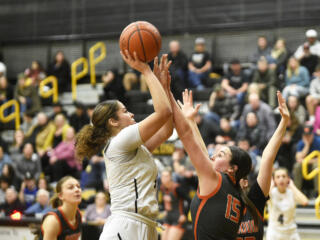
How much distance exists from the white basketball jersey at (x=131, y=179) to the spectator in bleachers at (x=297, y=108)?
21.3 feet

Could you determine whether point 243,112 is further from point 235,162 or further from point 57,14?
point 57,14

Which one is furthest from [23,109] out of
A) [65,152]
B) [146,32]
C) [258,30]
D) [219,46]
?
[146,32]

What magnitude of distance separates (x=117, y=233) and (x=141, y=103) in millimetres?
8924

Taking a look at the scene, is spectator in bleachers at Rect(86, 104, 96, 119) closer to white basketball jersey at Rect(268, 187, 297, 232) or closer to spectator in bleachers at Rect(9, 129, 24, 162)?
spectator in bleachers at Rect(9, 129, 24, 162)

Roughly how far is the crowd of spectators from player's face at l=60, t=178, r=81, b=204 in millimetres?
3270

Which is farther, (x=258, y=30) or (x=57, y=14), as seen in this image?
(x=57, y=14)

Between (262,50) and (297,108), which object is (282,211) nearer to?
(297,108)

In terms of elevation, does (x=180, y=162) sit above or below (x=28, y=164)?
above

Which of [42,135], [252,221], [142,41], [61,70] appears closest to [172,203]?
[42,135]

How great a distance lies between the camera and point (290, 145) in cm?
969

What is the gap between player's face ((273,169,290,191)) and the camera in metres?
7.59

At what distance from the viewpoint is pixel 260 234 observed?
164 inches

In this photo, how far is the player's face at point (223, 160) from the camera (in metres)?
4.11

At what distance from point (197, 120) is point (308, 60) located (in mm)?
2783
